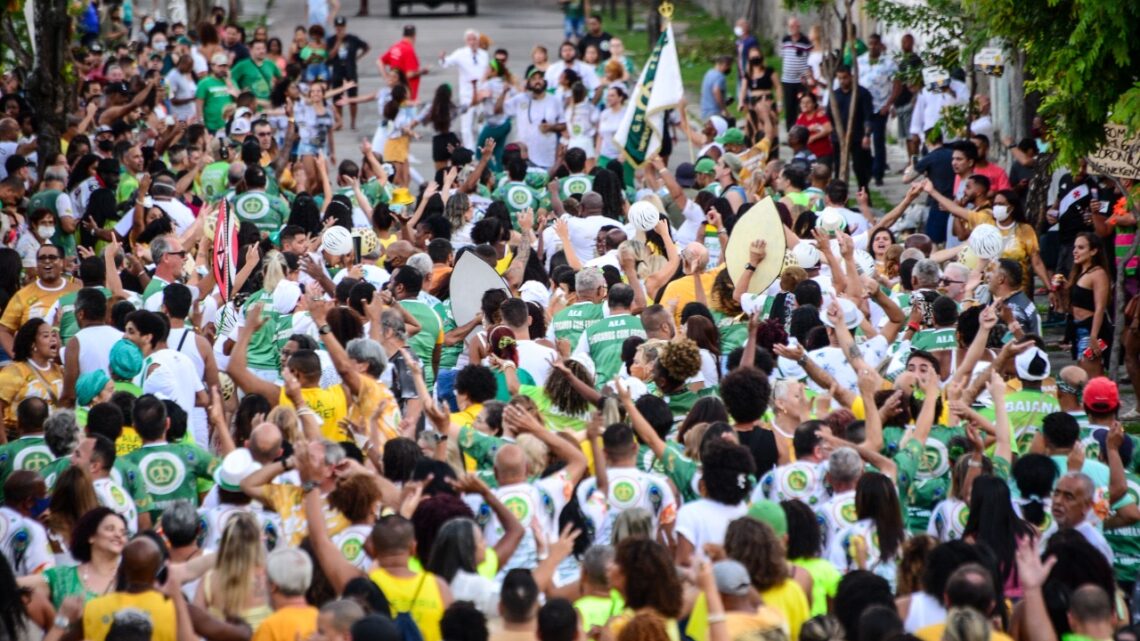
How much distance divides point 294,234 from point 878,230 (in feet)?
15.6

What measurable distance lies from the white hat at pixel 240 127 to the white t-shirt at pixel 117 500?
10.9 meters

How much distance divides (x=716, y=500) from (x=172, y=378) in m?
3.62

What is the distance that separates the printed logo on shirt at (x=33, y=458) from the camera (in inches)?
340

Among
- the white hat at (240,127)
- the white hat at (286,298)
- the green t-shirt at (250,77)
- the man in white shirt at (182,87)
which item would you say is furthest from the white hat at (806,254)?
the green t-shirt at (250,77)

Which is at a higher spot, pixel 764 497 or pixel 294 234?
pixel 294 234

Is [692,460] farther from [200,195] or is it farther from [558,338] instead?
[200,195]

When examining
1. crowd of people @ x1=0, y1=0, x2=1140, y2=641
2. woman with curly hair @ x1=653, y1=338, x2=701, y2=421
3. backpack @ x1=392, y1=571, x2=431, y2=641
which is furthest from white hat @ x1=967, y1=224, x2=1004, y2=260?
backpack @ x1=392, y1=571, x2=431, y2=641

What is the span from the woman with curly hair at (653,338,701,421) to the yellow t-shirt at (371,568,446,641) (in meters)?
2.74

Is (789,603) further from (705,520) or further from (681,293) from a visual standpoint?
(681,293)

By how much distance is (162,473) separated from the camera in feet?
27.4

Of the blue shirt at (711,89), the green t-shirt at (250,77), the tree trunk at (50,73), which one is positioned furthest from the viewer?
the blue shirt at (711,89)

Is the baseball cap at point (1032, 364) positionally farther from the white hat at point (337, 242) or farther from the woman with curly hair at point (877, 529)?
the white hat at point (337, 242)

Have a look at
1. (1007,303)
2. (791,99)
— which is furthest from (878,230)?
(791,99)

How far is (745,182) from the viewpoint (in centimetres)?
1731
